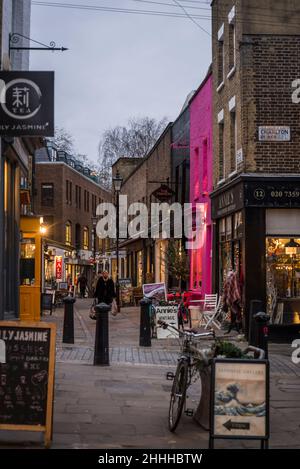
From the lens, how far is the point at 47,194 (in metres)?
60.8

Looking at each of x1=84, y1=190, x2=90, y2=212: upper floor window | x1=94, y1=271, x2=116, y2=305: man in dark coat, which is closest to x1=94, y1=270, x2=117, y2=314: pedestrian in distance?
x1=94, y1=271, x2=116, y2=305: man in dark coat

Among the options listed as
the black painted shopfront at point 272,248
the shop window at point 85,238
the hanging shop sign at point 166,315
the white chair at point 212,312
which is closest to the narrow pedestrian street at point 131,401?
the hanging shop sign at point 166,315

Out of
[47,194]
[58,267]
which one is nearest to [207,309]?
[58,267]

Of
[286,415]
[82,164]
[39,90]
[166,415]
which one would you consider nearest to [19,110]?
[39,90]

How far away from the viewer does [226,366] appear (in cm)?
684

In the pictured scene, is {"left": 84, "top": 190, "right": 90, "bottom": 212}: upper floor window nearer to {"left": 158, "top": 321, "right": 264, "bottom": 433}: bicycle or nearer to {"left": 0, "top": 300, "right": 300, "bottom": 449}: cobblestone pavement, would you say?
{"left": 0, "top": 300, "right": 300, "bottom": 449}: cobblestone pavement

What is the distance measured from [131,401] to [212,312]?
10.3 metres

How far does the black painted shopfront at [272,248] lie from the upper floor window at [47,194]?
143 ft

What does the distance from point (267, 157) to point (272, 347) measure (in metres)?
4.71

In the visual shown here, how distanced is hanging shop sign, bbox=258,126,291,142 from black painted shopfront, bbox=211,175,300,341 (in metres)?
1.04

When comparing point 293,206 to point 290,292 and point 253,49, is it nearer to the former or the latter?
point 290,292

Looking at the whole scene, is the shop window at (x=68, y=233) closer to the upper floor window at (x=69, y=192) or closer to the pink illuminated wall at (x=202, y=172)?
the upper floor window at (x=69, y=192)

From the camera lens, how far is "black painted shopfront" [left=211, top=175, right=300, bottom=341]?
17.5 meters

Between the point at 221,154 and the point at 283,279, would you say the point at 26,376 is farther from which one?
the point at 221,154
